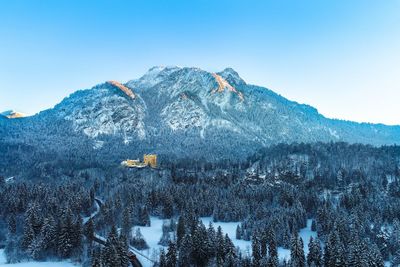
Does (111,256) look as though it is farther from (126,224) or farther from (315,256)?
(315,256)

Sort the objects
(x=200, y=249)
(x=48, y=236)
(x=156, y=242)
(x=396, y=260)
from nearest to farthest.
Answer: (x=200, y=249) → (x=396, y=260) → (x=48, y=236) → (x=156, y=242)

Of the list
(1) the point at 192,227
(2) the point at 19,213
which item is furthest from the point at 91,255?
(2) the point at 19,213

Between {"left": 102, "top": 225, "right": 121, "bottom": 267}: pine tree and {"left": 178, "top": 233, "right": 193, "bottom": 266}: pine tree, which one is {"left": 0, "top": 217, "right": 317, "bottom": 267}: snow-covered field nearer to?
{"left": 178, "top": 233, "right": 193, "bottom": 266}: pine tree

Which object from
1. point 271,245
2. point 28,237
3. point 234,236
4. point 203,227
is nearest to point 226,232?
point 234,236

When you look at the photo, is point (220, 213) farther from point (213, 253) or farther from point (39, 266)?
point (39, 266)

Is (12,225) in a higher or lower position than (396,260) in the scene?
lower

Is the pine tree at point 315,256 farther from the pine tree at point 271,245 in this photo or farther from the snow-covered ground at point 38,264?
the snow-covered ground at point 38,264

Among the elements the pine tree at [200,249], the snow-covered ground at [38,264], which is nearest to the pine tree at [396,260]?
the pine tree at [200,249]

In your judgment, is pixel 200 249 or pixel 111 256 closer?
pixel 111 256

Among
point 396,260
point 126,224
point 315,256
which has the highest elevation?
point 315,256

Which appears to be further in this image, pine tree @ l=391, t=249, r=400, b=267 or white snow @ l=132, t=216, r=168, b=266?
white snow @ l=132, t=216, r=168, b=266

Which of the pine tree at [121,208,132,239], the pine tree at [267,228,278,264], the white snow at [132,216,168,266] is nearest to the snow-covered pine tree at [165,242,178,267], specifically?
the white snow at [132,216,168,266]
